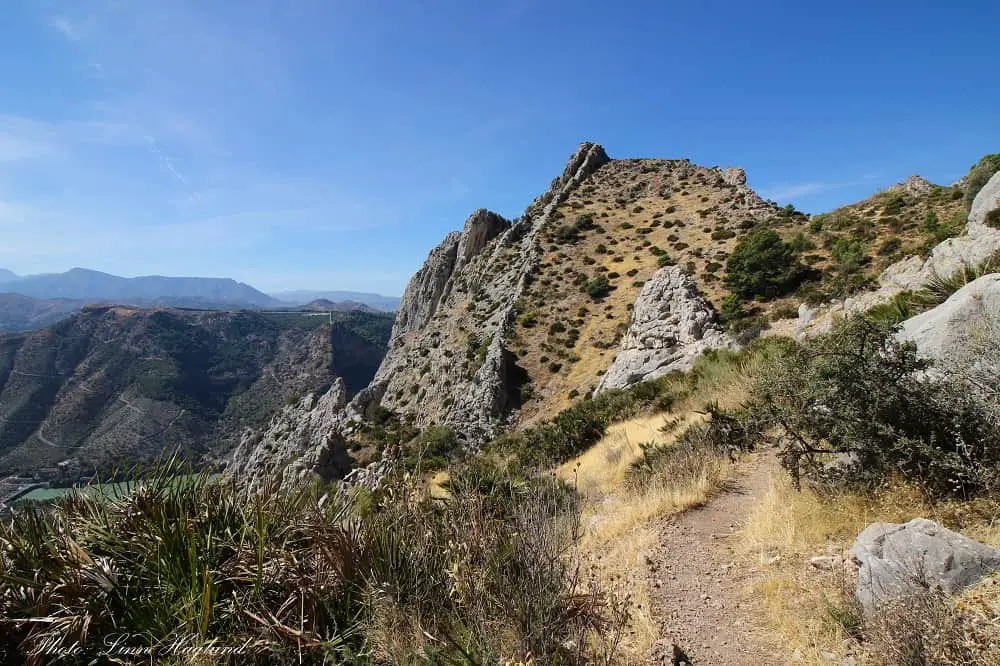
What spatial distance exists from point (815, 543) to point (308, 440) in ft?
108

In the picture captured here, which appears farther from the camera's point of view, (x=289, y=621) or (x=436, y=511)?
(x=436, y=511)

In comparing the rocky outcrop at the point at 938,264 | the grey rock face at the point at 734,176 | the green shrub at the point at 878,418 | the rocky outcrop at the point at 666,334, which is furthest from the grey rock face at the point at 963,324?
the grey rock face at the point at 734,176

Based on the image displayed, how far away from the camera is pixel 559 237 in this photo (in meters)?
40.2

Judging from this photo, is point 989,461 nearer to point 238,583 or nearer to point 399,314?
point 238,583

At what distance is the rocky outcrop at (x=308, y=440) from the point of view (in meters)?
23.3

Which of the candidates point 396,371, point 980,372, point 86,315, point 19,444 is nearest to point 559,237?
point 396,371

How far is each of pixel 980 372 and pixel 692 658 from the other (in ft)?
12.4

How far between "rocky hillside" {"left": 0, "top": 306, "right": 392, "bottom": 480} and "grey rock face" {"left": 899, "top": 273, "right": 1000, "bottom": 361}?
249 feet

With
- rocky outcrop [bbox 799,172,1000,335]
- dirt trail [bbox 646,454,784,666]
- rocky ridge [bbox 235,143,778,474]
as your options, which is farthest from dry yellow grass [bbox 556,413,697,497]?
rocky ridge [bbox 235,143,778,474]

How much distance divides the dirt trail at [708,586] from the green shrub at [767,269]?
19638mm

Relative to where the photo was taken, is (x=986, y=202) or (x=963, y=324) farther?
(x=986, y=202)

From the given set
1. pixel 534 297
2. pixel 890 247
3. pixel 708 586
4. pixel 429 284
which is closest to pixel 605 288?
pixel 534 297

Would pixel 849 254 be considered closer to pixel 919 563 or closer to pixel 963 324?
pixel 963 324

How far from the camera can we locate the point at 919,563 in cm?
279
